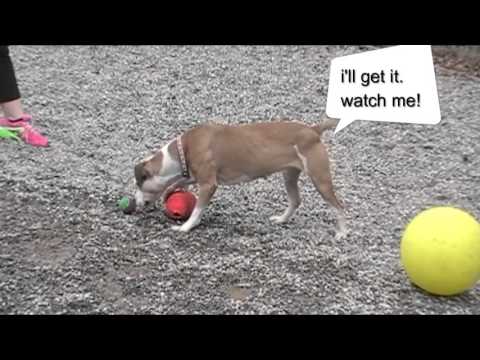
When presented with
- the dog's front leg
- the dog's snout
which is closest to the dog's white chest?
the dog's front leg

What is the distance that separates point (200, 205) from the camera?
5027 millimetres

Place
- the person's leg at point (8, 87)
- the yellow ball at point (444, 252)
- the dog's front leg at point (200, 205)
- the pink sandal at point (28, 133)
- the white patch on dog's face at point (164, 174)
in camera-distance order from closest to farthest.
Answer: the yellow ball at point (444, 252)
the dog's front leg at point (200, 205)
the white patch on dog's face at point (164, 174)
the person's leg at point (8, 87)
the pink sandal at point (28, 133)

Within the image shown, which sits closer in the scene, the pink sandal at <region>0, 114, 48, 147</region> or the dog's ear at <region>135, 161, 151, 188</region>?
the dog's ear at <region>135, 161, 151, 188</region>

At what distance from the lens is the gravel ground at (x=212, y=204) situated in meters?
4.10

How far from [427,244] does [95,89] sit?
16.5 ft

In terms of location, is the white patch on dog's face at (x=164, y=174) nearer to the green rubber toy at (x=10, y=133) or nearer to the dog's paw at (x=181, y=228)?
the dog's paw at (x=181, y=228)

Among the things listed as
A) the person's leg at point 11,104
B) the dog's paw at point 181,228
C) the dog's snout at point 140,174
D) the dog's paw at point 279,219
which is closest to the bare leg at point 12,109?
the person's leg at point 11,104

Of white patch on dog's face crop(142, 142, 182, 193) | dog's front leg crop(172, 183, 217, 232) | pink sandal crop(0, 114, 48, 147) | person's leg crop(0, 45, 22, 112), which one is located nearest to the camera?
dog's front leg crop(172, 183, 217, 232)

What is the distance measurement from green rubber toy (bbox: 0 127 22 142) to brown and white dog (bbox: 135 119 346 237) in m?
1.80

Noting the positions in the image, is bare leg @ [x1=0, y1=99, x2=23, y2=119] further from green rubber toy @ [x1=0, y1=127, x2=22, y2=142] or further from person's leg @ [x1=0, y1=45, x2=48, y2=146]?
green rubber toy @ [x1=0, y1=127, x2=22, y2=142]

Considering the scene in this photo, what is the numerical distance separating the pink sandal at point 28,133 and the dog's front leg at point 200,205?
1988mm

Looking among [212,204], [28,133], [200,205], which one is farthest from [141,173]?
[28,133]

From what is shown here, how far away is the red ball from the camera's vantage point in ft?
17.0

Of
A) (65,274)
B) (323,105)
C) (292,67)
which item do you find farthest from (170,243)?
(292,67)
